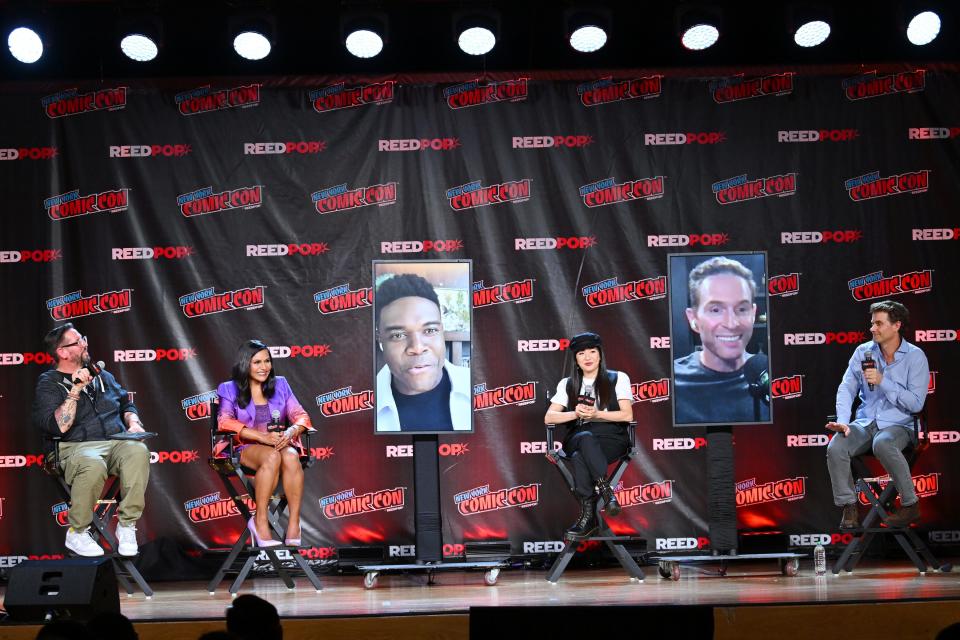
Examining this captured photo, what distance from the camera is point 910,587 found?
4.96 metres

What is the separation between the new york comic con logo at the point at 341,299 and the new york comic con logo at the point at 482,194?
77 centimetres

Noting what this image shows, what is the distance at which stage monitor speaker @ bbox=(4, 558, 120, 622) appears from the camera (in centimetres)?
368

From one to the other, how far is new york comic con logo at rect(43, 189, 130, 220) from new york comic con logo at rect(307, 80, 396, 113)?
1.34 m

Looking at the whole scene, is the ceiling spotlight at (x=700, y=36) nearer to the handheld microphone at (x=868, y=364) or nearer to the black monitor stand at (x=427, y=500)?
the handheld microphone at (x=868, y=364)

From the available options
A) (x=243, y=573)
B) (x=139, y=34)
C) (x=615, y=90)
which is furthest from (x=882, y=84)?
(x=243, y=573)

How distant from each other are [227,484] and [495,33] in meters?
2.98

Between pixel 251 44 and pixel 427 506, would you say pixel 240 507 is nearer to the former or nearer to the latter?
pixel 427 506

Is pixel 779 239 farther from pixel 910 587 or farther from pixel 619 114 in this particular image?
pixel 910 587

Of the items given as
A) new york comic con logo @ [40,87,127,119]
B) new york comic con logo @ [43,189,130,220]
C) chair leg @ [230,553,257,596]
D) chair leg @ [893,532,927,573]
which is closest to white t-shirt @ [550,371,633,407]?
chair leg @ [893,532,927,573]

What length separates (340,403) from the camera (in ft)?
21.4

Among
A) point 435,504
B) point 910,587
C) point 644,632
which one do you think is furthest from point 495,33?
point 644,632

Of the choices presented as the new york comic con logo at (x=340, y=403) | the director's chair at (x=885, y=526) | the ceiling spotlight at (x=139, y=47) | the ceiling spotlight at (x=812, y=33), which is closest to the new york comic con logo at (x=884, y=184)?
the ceiling spotlight at (x=812, y=33)

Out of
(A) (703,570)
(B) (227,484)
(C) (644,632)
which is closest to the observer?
(C) (644,632)

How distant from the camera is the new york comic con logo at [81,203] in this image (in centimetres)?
653
